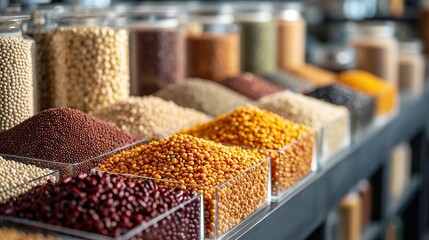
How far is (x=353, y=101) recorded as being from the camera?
1.91 m

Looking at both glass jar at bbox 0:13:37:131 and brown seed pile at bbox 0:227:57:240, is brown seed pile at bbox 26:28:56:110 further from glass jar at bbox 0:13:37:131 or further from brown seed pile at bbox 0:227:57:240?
brown seed pile at bbox 0:227:57:240

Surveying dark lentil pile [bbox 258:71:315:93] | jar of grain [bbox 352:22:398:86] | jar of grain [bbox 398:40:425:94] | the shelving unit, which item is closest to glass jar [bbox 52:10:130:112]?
the shelving unit

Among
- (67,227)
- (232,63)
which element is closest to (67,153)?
(67,227)

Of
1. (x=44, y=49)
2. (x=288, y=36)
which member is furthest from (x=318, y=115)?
(x=288, y=36)

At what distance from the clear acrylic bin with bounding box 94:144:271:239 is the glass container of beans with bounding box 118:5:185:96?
0.60 m

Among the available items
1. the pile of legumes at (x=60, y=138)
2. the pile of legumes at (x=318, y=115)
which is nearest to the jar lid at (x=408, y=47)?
the pile of legumes at (x=318, y=115)

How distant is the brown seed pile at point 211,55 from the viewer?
2.06m

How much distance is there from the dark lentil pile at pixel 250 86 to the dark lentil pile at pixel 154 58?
0.67 ft

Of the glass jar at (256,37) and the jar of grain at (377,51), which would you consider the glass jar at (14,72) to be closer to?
the glass jar at (256,37)

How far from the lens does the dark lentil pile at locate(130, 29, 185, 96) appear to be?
1.76m

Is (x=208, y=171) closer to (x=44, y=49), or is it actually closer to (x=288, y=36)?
(x=44, y=49)

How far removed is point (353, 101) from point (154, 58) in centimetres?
61

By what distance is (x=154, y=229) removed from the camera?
33.0 inches

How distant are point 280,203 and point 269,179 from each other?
0.19 ft
